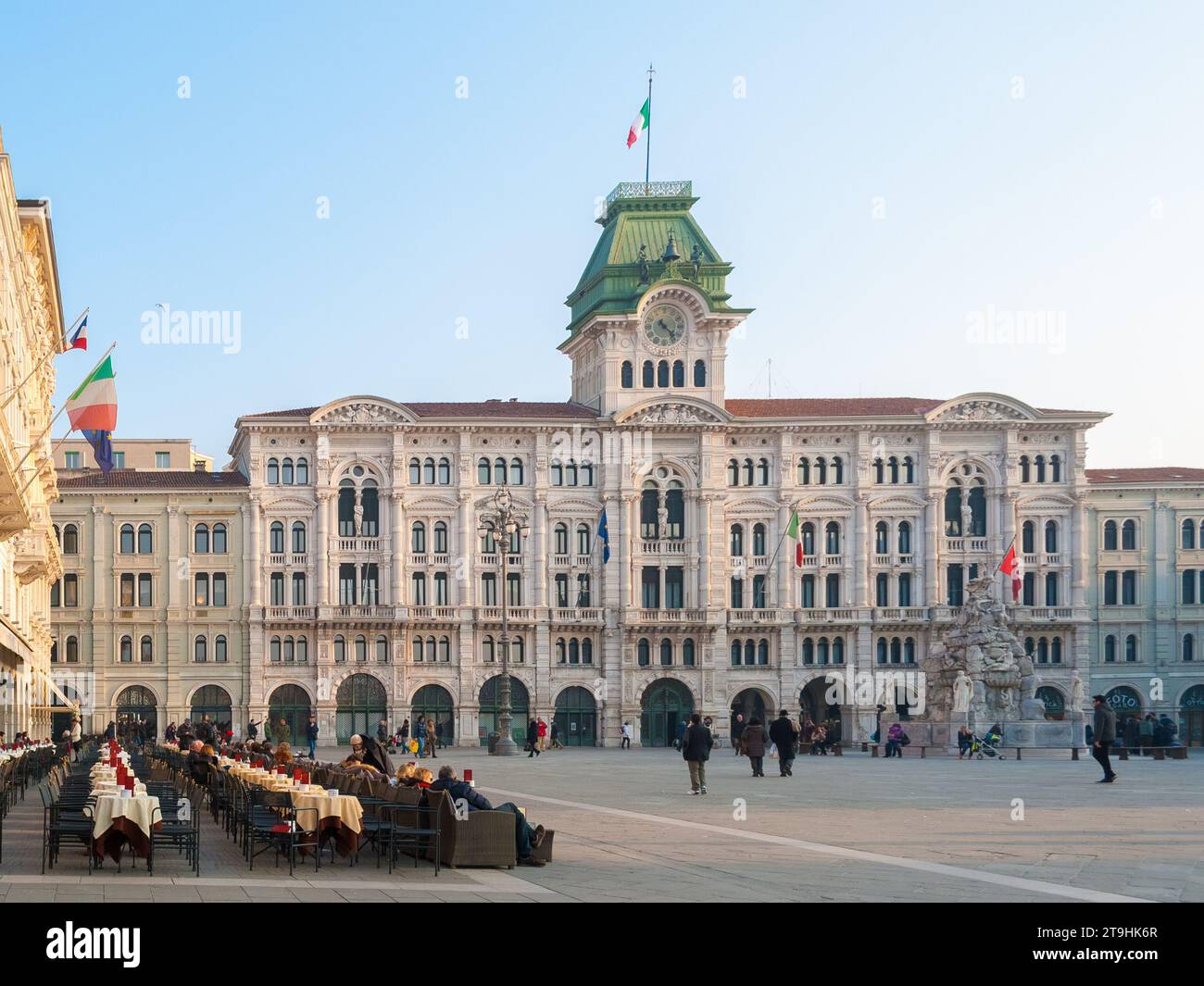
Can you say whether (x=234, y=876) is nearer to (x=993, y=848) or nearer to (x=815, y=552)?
(x=993, y=848)

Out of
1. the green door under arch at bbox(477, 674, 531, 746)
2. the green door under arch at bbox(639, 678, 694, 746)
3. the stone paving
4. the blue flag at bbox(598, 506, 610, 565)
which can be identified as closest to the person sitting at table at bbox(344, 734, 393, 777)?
the stone paving

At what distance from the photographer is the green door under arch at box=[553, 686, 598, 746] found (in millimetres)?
85312

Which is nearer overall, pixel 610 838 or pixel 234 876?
pixel 234 876

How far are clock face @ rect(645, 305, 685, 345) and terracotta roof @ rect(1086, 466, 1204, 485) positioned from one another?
71.3ft

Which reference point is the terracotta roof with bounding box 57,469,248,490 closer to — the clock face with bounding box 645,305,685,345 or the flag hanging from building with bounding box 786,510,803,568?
the clock face with bounding box 645,305,685,345

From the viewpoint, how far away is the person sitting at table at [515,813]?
20156 mm

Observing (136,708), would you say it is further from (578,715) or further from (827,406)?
(827,406)

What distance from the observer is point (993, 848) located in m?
22.0

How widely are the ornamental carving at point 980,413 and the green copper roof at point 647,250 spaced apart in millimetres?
11966

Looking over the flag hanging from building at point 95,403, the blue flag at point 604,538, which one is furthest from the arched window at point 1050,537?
the flag hanging from building at point 95,403

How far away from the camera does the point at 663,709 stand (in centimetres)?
8594

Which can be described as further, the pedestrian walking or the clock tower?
the clock tower
